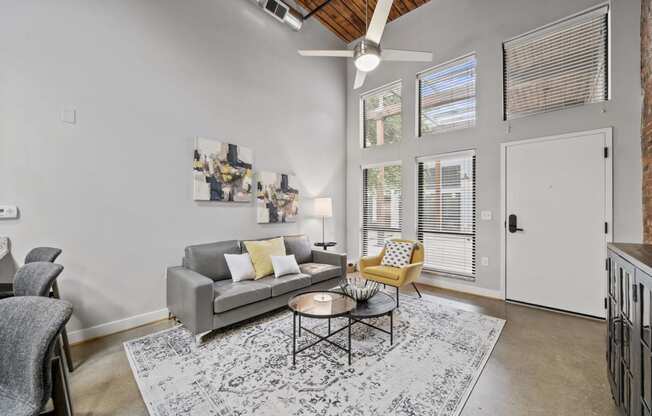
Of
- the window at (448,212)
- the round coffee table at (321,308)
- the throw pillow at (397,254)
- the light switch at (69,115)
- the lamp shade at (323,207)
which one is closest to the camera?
the round coffee table at (321,308)

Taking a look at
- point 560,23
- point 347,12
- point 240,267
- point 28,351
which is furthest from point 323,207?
point 560,23

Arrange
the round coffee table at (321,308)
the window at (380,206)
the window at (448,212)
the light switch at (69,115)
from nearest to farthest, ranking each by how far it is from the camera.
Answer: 1. the round coffee table at (321,308)
2. the light switch at (69,115)
3. the window at (448,212)
4. the window at (380,206)

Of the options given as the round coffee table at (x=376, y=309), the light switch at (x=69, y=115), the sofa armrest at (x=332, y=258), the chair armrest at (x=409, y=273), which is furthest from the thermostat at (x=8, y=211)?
the chair armrest at (x=409, y=273)

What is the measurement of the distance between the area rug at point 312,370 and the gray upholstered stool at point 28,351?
2.73ft

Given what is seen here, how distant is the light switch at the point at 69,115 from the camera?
247 centimetres

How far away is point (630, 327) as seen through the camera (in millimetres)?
1355

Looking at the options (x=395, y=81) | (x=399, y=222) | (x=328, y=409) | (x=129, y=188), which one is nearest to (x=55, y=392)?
(x=328, y=409)

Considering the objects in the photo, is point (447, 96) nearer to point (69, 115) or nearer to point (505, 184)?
point (505, 184)

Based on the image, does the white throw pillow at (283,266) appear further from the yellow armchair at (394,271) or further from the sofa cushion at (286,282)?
the yellow armchair at (394,271)

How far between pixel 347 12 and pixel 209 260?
458cm

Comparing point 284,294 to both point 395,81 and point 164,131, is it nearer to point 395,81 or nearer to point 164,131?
point 164,131

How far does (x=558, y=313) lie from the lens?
10.5 ft

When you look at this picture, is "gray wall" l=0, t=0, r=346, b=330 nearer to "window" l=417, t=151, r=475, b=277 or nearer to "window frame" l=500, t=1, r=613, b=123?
"window" l=417, t=151, r=475, b=277

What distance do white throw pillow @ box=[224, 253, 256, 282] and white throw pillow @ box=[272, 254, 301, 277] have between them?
269mm
